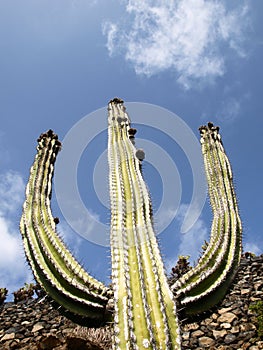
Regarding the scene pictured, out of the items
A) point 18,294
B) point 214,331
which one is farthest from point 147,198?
point 18,294

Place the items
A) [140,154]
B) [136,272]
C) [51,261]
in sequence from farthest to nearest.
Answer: [140,154] < [51,261] < [136,272]

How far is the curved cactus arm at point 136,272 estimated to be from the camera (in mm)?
1941

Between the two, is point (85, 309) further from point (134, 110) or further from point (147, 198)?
point (134, 110)

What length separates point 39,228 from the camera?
3.34 meters

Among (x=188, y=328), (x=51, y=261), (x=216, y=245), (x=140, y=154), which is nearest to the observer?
(x=51, y=261)

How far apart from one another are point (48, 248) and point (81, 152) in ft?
6.53

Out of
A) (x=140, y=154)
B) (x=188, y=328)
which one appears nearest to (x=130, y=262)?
(x=140, y=154)

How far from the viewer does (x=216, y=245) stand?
10.2 feet

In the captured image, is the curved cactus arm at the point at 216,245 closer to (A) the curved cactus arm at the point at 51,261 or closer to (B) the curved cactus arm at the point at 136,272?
(B) the curved cactus arm at the point at 136,272

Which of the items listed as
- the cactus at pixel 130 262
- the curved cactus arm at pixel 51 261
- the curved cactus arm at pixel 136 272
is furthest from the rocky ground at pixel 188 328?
the curved cactus arm at pixel 136 272

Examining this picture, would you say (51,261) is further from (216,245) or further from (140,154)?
(140,154)

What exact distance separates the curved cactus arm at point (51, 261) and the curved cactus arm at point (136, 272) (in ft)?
1.00

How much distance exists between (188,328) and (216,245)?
8.96 ft

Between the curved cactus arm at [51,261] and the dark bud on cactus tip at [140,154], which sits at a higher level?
the dark bud on cactus tip at [140,154]
